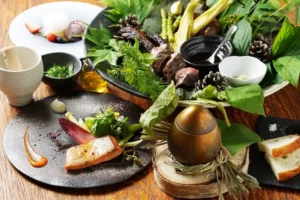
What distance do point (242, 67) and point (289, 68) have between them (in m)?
0.13

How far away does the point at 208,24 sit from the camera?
155cm

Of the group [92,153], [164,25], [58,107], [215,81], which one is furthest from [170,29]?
[92,153]

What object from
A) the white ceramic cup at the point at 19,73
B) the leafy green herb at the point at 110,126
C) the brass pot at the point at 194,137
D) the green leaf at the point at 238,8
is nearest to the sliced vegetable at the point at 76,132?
the leafy green herb at the point at 110,126

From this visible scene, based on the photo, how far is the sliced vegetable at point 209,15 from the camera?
1.54 m

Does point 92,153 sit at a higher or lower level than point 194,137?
lower

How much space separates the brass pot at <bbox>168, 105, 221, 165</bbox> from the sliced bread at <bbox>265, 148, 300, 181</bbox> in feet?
0.60

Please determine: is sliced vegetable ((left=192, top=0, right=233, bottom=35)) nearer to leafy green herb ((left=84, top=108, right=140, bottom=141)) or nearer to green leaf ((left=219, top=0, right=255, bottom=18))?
green leaf ((left=219, top=0, right=255, bottom=18))

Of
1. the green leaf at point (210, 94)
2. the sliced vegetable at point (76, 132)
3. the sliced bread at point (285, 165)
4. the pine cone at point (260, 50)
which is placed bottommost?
the sliced vegetable at point (76, 132)

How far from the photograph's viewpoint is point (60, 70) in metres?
1.41

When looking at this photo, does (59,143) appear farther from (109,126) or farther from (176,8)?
(176,8)

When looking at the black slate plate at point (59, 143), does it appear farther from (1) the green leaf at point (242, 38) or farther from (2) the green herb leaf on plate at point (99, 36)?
(1) the green leaf at point (242, 38)

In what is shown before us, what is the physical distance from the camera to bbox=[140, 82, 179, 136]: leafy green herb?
45.3 inches

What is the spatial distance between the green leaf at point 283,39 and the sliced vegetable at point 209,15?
240 mm

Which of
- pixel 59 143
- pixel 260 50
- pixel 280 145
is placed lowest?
pixel 59 143
